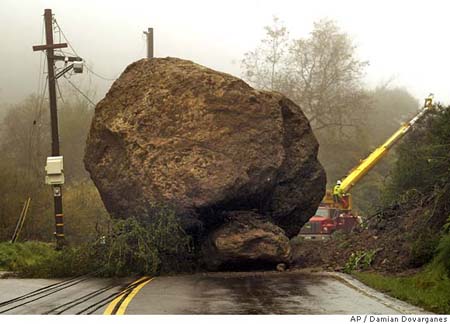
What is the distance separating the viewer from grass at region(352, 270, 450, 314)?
257 inches

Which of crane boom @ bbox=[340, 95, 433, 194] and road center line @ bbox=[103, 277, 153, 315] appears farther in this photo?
crane boom @ bbox=[340, 95, 433, 194]

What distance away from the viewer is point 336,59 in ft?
38.6

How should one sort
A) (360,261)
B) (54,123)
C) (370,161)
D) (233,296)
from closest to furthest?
(233,296) → (360,261) → (54,123) → (370,161)

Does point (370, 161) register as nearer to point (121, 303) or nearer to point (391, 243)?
point (391, 243)

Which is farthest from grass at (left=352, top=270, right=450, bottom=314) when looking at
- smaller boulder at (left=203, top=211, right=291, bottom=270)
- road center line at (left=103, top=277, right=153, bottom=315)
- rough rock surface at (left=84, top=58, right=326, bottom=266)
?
road center line at (left=103, top=277, right=153, bottom=315)

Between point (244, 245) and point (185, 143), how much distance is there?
2.00 metres

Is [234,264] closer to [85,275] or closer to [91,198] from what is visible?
[85,275]

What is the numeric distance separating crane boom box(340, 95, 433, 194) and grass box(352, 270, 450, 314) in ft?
16.0

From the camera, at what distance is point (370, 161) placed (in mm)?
16984

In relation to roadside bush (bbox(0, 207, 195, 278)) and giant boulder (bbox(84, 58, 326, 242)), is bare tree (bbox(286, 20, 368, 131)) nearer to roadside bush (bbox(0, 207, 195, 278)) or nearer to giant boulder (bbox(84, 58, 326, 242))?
giant boulder (bbox(84, 58, 326, 242))

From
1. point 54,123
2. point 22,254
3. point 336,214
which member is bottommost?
point 22,254

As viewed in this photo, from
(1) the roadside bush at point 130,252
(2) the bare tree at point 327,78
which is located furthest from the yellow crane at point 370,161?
(1) the roadside bush at point 130,252

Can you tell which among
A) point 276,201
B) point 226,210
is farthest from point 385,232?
point 226,210

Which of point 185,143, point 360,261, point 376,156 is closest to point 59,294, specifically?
point 185,143
